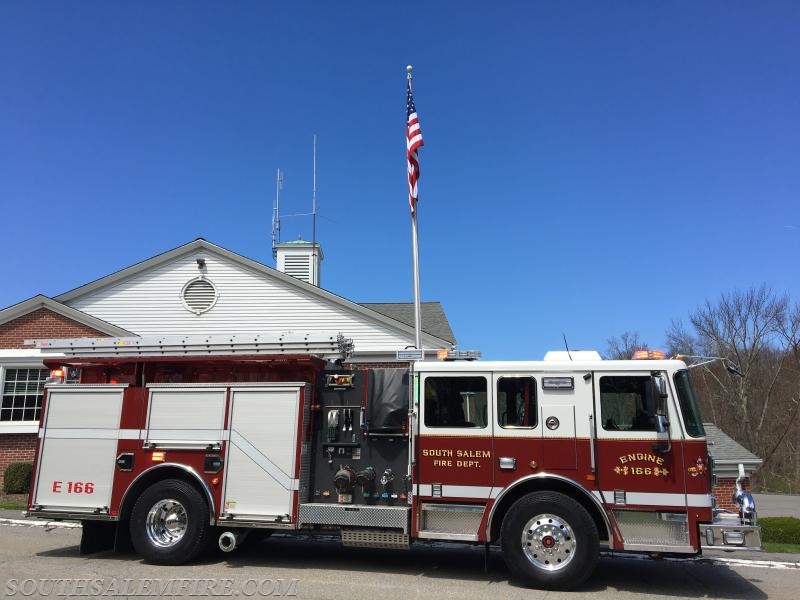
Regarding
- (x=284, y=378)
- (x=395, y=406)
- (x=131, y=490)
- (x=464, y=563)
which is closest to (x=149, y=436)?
(x=131, y=490)

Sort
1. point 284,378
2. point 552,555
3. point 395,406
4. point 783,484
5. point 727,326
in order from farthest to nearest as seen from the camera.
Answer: point 727,326 < point 783,484 < point 284,378 < point 395,406 < point 552,555

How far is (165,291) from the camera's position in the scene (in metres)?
19.1

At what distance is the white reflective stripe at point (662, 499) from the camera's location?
6621 millimetres

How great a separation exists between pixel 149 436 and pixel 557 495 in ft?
17.5

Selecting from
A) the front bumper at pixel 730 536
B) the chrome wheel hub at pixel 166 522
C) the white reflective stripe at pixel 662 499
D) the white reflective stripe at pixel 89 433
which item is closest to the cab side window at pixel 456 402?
the white reflective stripe at pixel 662 499

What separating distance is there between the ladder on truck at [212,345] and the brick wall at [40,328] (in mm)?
8955

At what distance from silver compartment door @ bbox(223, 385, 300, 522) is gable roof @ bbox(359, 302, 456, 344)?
11814 mm

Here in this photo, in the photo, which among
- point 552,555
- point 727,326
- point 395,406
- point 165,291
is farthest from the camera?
point 727,326

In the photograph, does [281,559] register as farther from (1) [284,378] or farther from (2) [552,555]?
(2) [552,555]

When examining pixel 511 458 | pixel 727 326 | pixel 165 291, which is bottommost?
pixel 511 458

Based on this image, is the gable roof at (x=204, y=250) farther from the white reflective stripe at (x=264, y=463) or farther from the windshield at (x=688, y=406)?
the windshield at (x=688, y=406)

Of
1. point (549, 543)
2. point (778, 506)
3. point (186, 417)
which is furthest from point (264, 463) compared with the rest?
point (778, 506)

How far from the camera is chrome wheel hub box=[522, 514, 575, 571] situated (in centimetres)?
682

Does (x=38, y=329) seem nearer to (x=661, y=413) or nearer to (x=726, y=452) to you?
(x=661, y=413)
